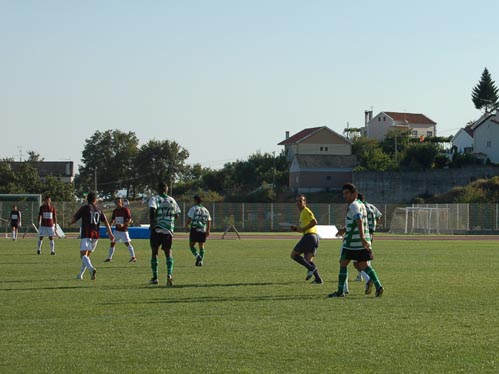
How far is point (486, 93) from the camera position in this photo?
15500 cm

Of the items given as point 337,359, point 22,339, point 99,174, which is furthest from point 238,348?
point 99,174

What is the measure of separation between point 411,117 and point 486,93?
17299 mm

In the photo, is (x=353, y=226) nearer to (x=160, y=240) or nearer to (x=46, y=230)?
(x=160, y=240)

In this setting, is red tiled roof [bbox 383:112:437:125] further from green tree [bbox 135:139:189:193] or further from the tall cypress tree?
green tree [bbox 135:139:189:193]

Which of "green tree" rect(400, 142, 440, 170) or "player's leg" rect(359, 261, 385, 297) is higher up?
"green tree" rect(400, 142, 440, 170)

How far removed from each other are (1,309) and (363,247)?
5815 millimetres

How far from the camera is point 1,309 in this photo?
13.2m

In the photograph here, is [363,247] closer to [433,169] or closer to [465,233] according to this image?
[465,233]

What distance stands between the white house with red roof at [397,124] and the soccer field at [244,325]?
118 m

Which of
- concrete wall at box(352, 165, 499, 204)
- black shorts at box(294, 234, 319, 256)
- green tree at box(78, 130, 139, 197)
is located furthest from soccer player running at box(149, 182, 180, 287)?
green tree at box(78, 130, 139, 197)

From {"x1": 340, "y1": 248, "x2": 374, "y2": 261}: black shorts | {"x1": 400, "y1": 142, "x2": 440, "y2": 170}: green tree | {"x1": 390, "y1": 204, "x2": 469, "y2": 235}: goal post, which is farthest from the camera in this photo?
{"x1": 400, "y1": 142, "x2": 440, "y2": 170}: green tree

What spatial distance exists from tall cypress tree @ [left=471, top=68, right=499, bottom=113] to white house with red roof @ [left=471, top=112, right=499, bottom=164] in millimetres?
46998

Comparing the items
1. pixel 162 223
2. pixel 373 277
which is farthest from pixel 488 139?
pixel 373 277

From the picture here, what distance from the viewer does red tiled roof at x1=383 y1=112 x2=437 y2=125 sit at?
143 meters
